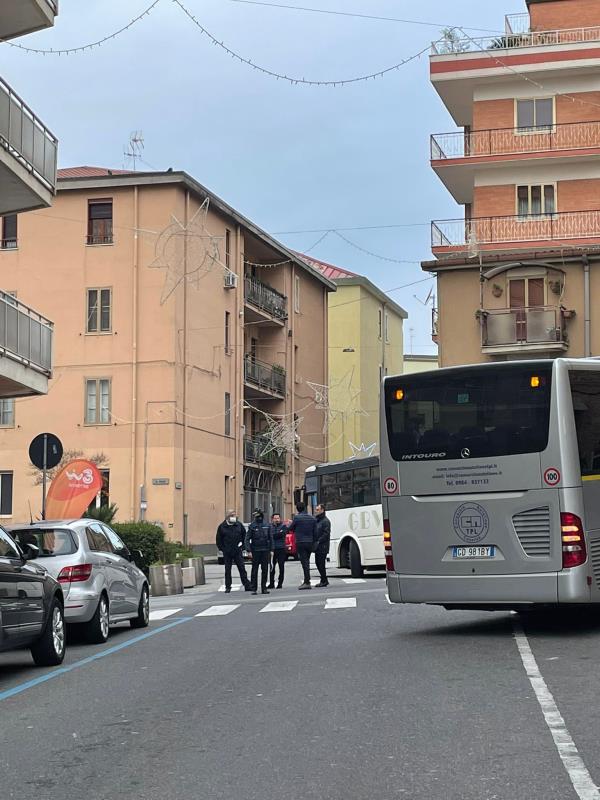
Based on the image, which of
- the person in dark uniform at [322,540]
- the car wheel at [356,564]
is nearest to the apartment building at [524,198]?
the car wheel at [356,564]

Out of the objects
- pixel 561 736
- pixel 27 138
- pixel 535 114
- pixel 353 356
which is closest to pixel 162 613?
pixel 27 138

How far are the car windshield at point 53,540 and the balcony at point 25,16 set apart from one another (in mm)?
11869

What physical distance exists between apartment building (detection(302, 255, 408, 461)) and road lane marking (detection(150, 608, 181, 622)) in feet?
151

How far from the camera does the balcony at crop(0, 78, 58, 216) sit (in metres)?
24.0

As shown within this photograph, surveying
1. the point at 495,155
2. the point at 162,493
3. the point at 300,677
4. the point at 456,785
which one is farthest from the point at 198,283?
the point at 456,785

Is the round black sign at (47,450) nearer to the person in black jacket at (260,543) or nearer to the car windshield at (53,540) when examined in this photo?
the person in black jacket at (260,543)

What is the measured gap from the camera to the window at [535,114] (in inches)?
1801

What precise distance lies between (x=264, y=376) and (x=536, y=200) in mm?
16933

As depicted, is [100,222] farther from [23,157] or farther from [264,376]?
[23,157]

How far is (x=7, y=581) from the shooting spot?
1184 cm

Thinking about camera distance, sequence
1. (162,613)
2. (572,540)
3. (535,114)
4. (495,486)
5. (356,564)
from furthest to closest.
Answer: (535,114) < (356,564) < (162,613) < (495,486) < (572,540)

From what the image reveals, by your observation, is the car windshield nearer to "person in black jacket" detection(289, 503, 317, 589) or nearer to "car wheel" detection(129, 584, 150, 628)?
"car wheel" detection(129, 584, 150, 628)

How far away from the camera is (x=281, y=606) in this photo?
70.6 feet

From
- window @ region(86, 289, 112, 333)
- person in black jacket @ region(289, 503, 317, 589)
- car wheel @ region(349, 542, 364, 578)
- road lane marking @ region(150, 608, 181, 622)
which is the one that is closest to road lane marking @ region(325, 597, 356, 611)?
road lane marking @ region(150, 608, 181, 622)
